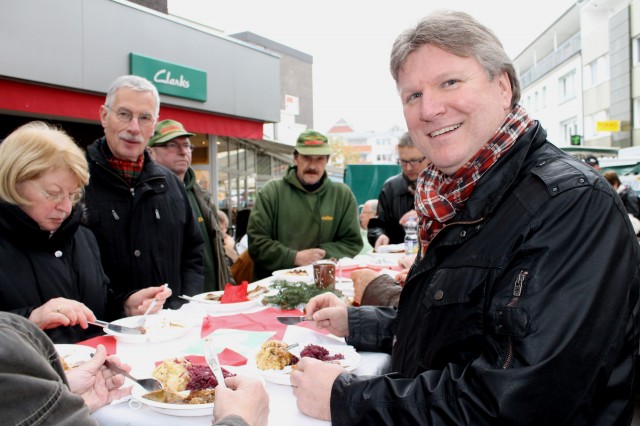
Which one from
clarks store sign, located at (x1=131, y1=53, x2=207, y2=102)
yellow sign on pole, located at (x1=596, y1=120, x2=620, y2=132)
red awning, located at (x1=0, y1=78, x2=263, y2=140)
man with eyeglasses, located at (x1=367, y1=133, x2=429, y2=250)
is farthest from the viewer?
yellow sign on pole, located at (x1=596, y1=120, x2=620, y2=132)

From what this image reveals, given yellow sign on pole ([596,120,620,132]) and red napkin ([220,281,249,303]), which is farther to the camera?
yellow sign on pole ([596,120,620,132])

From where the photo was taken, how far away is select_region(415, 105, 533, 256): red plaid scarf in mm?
1544

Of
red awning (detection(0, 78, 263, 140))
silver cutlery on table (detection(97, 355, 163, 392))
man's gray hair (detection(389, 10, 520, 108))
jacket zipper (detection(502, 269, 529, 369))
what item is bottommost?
silver cutlery on table (detection(97, 355, 163, 392))

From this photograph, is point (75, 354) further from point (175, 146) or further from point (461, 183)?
point (175, 146)

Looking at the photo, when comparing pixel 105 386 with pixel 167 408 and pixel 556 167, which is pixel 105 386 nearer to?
pixel 167 408

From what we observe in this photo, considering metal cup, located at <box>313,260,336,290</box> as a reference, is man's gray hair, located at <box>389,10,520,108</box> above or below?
above

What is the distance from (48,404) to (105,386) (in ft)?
3.11

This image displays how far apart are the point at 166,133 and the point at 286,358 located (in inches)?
138

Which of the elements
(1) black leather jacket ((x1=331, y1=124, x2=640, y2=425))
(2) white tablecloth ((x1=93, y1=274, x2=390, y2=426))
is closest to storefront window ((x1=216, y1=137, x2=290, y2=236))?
(2) white tablecloth ((x1=93, y1=274, x2=390, y2=426))

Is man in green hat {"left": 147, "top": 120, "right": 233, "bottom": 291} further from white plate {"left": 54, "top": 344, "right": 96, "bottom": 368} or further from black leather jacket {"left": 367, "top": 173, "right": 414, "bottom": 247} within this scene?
white plate {"left": 54, "top": 344, "right": 96, "bottom": 368}

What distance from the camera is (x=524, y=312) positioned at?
1171mm

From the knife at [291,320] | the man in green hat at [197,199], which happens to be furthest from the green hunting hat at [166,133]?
the knife at [291,320]

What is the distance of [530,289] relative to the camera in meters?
1.18

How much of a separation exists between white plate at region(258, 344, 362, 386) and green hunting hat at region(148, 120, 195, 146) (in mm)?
3177
